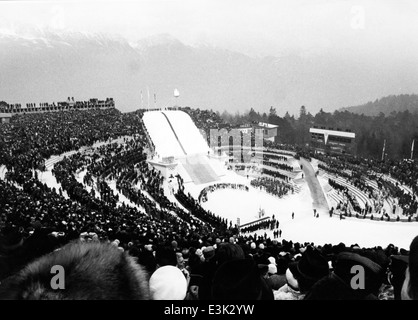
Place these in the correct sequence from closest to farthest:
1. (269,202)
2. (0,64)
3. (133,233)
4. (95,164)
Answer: (133,233)
(269,202)
(95,164)
(0,64)

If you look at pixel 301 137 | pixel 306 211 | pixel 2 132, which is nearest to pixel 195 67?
pixel 301 137

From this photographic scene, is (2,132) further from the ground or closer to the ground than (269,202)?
further from the ground

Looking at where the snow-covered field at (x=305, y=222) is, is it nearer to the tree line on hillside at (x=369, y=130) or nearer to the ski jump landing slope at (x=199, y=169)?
the ski jump landing slope at (x=199, y=169)

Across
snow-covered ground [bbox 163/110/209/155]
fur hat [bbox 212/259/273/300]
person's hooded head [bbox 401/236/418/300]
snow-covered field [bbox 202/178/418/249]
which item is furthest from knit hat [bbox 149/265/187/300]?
snow-covered ground [bbox 163/110/209/155]

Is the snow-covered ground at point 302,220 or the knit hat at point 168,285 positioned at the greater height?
the knit hat at point 168,285

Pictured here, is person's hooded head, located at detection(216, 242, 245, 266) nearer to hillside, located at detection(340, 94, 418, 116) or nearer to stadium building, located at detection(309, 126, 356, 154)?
stadium building, located at detection(309, 126, 356, 154)

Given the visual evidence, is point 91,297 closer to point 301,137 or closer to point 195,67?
point 301,137

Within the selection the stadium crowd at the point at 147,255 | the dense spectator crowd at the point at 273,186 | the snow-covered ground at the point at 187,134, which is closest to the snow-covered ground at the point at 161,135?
the snow-covered ground at the point at 187,134
